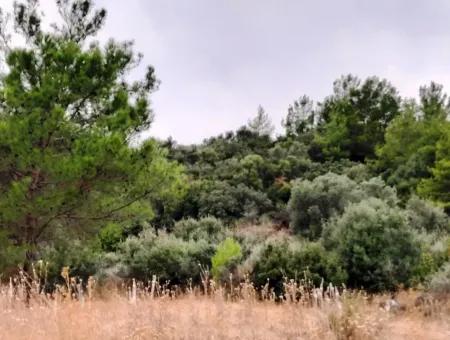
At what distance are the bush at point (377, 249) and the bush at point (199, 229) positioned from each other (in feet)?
18.0

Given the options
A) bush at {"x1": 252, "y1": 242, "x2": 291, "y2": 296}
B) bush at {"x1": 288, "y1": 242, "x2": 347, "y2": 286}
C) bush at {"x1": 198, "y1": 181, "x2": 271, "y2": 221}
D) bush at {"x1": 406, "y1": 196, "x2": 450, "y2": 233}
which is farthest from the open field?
bush at {"x1": 198, "y1": 181, "x2": 271, "y2": 221}

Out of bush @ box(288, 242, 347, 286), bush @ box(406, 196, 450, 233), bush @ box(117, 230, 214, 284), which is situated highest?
bush @ box(406, 196, 450, 233)

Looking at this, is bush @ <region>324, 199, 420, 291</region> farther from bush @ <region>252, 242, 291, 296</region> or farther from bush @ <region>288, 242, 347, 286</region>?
bush @ <region>252, 242, 291, 296</region>

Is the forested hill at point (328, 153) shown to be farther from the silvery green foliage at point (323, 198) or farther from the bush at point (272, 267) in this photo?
the bush at point (272, 267)

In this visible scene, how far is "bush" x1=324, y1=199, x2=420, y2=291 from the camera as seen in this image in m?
→ 11.3

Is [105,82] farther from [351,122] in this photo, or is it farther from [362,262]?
[351,122]

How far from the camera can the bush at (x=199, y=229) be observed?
55.9 feet

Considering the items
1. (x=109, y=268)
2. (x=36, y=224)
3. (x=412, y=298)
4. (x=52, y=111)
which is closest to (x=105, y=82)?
(x=52, y=111)

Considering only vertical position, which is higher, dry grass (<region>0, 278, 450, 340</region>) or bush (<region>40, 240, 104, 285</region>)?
bush (<region>40, 240, 104, 285</region>)

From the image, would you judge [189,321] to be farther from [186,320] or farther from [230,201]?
[230,201]

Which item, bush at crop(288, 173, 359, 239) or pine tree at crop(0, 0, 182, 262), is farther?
bush at crop(288, 173, 359, 239)

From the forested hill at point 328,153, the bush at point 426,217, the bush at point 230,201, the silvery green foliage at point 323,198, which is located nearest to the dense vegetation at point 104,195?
the bush at point 426,217

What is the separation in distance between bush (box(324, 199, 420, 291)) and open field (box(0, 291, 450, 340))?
211 inches

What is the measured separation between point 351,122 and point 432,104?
4.82 m
